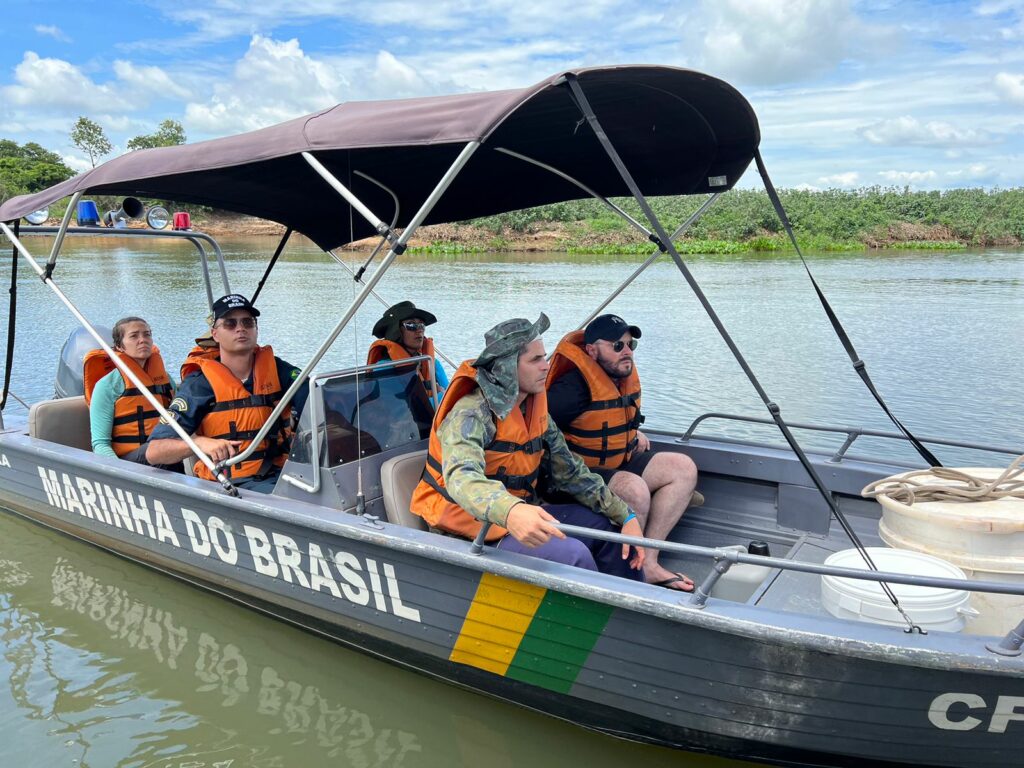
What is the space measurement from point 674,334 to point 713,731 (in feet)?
34.1

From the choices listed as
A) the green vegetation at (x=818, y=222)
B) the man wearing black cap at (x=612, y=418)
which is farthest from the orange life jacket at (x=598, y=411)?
the green vegetation at (x=818, y=222)

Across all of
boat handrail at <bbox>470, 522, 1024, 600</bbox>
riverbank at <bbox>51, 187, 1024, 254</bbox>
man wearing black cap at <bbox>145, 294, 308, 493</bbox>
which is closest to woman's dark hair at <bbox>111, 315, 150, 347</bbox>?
man wearing black cap at <bbox>145, 294, 308, 493</bbox>

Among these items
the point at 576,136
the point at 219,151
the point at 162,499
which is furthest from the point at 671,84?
Result: the point at 162,499

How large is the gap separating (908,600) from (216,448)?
117 inches

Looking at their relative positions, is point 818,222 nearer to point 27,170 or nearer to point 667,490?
point 667,490

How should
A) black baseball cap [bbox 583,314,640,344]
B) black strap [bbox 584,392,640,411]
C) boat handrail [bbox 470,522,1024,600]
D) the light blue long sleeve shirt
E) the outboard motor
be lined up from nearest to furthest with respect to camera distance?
boat handrail [bbox 470,522,1024,600]
black baseball cap [bbox 583,314,640,344]
black strap [bbox 584,392,640,411]
the light blue long sleeve shirt
the outboard motor

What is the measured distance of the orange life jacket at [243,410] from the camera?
4.13 metres

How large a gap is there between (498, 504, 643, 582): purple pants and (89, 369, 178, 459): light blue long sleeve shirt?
8.93 ft

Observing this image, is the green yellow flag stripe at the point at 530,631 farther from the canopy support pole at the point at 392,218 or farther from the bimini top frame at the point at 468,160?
the canopy support pole at the point at 392,218

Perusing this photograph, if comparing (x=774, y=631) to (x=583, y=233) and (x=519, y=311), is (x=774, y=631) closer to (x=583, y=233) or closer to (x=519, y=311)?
(x=519, y=311)

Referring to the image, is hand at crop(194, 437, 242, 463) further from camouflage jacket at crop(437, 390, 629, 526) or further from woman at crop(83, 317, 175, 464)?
camouflage jacket at crop(437, 390, 629, 526)

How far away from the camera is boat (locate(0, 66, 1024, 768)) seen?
2613 mm

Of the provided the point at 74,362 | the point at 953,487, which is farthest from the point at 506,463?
the point at 74,362

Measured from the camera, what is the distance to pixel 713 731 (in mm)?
2877
